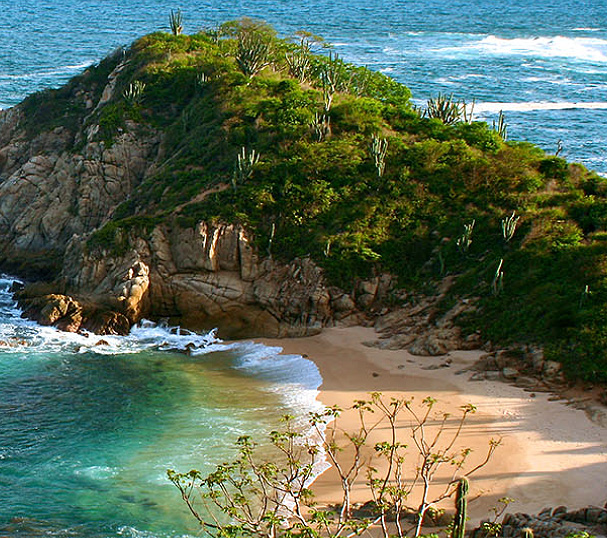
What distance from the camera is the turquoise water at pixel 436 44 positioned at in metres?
56.0

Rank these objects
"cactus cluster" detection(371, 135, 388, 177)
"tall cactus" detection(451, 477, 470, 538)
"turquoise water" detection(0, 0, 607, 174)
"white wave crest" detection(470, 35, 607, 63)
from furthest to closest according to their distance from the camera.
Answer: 1. "white wave crest" detection(470, 35, 607, 63)
2. "turquoise water" detection(0, 0, 607, 174)
3. "cactus cluster" detection(371, 135, 388, 177)
4. "tall cactus" detection(451, 477, 470, 538)

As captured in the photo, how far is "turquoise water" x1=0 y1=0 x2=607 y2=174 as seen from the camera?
56.0 metres

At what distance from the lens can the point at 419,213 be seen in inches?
1130

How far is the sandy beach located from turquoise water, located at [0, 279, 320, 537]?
1080 millimetres

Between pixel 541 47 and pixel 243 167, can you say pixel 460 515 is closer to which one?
pixel 243 167

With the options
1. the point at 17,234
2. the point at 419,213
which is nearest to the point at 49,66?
the point at 17,234

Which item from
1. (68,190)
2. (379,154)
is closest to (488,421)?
(379,154)

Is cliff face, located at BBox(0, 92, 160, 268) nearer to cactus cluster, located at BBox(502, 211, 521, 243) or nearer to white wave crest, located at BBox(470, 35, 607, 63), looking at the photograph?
cactus cluster, located at BBox(502, 211, 521, 243)

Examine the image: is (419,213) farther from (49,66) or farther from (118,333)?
(49,66)

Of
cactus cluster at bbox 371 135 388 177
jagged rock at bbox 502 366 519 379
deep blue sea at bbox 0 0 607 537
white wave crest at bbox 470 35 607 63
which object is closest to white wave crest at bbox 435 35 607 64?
white wave crest at bbox 470 35 607 63

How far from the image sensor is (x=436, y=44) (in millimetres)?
80188

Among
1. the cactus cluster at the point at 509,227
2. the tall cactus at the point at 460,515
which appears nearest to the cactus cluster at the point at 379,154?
the cactus cluster at the point at 509,227

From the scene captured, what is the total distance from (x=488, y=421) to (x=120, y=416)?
9.78 m

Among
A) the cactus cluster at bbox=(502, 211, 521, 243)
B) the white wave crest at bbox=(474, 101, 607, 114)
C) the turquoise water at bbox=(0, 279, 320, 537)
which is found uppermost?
the white wave crest at bbox=(474, 101, 607, 114)
